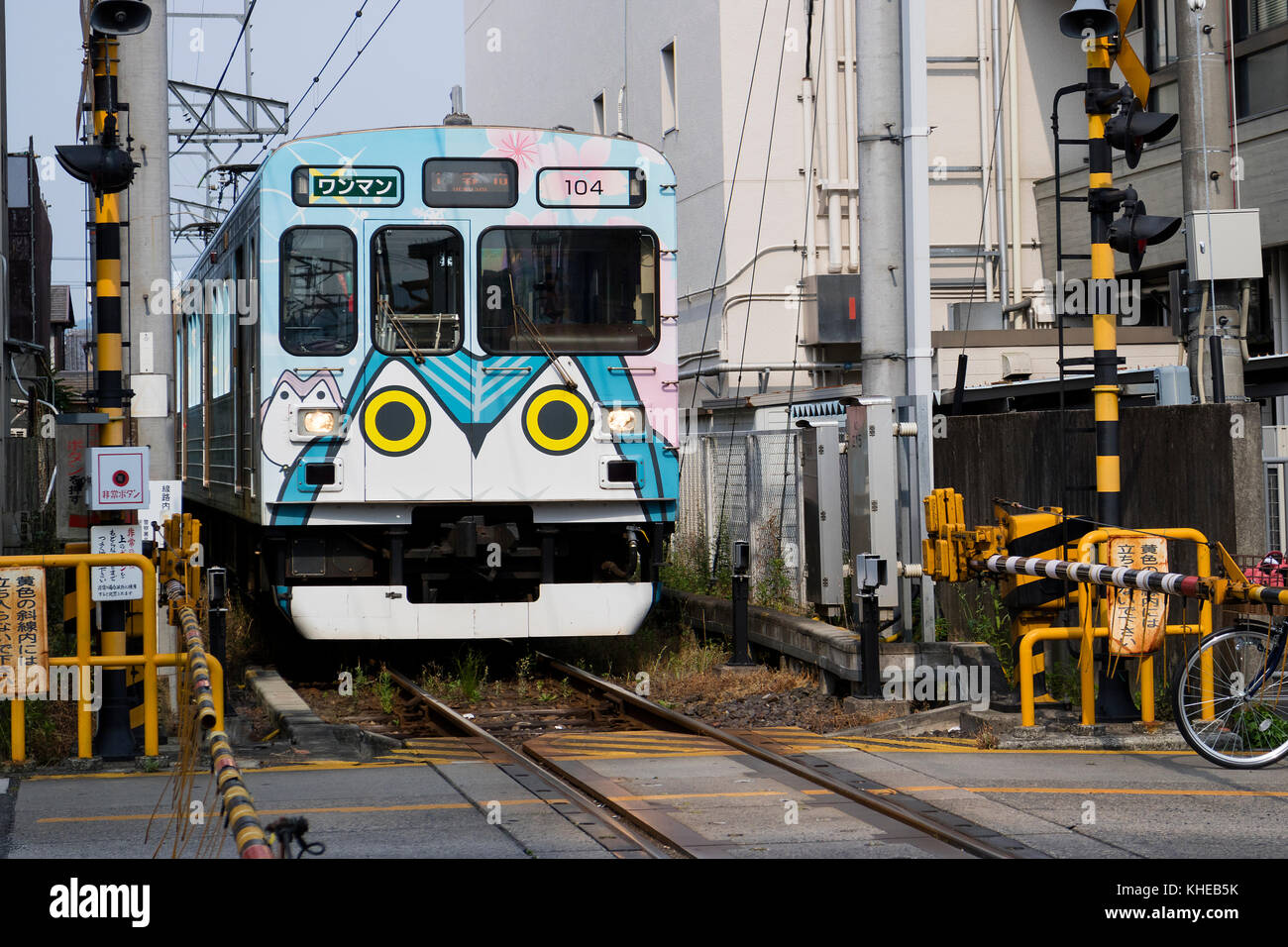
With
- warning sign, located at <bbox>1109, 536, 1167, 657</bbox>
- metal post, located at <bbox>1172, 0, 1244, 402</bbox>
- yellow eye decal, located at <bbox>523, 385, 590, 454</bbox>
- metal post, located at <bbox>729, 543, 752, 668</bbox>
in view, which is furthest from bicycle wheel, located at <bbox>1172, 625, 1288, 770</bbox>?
yellow eye decal, located at <bbox>523, 385, 590, 454</bbox>

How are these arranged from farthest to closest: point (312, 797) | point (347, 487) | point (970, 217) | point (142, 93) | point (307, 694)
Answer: point (970, 217) < point (307, 694) < point (347, 487) < point (142, 93) < point (312, 797)

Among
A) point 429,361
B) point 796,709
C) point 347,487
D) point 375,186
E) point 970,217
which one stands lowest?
point 796,709

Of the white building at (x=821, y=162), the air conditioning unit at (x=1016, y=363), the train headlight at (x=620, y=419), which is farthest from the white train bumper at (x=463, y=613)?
the white building at (x=821, y=162)

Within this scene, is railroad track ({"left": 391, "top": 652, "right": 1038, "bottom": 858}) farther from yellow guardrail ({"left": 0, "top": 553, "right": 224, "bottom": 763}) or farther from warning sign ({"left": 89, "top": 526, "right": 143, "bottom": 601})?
warning sign ({"left": 89, "top": 526, "right": 143, "bottom": 601})

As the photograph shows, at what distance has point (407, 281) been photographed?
11.0 m

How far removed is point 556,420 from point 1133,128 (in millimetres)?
4220

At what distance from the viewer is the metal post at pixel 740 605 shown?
11805 mm

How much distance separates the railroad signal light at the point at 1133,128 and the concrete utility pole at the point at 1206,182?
1811mm

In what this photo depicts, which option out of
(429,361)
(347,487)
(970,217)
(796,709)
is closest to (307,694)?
(347,487)

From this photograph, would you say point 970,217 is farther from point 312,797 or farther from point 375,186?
point 312,797

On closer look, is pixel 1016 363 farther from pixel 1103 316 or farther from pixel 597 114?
pixel 597 114

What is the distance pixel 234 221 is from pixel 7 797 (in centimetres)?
604

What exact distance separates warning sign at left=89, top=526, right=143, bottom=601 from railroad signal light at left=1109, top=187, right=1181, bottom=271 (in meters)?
5.85

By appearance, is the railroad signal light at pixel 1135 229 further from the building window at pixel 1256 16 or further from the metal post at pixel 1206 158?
the building window at pixel 1256 16
